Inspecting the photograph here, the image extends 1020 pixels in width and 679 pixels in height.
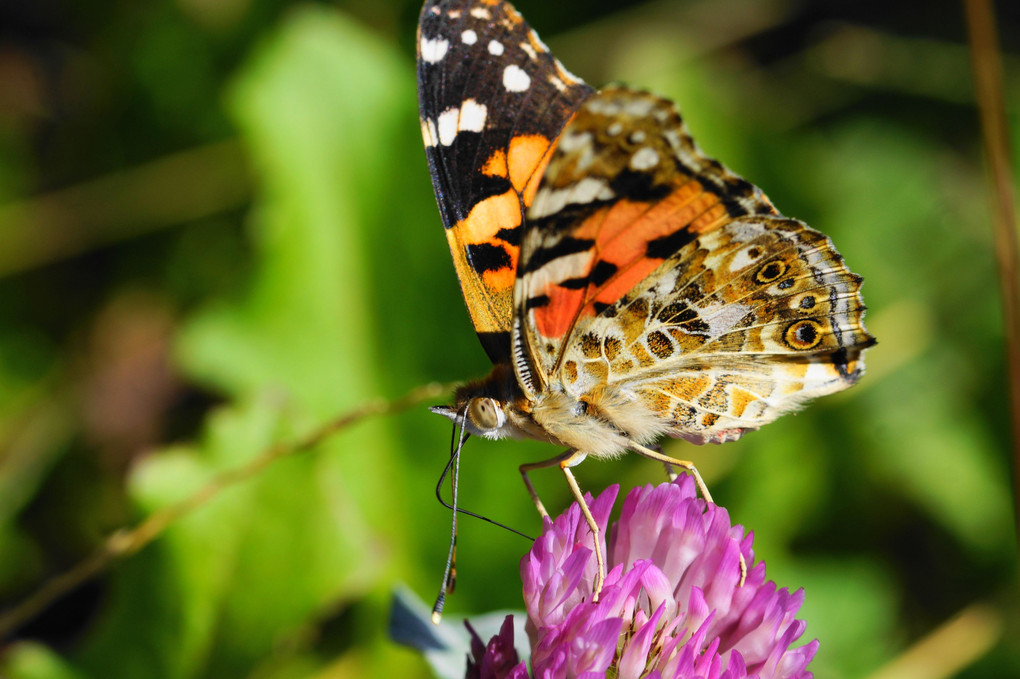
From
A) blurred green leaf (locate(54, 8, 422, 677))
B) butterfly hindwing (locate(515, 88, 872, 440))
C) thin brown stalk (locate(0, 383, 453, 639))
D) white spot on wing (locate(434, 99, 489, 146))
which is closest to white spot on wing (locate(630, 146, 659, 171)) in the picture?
butterfly hindwing (locate(515, 88, 872, 440))

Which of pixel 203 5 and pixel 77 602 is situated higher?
pixel 203 5

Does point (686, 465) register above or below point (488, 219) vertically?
below

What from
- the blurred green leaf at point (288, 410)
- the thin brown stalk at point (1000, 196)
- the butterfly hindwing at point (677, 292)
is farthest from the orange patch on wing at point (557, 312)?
the thin brown stalk at point (1000, 196)

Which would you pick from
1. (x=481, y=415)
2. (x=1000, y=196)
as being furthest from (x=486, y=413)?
(x=1000, y=196)

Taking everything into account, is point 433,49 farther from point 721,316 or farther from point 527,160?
point 721,316

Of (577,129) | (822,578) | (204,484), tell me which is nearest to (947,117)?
(822,578)

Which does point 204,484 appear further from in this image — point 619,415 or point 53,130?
point 53,130
